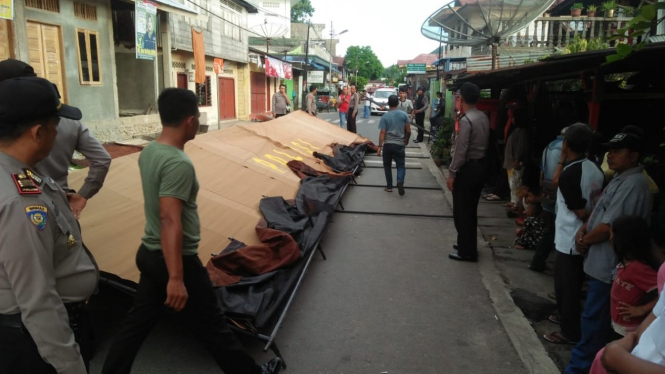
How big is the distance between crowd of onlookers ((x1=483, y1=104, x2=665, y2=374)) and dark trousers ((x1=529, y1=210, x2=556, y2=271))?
2.66ft

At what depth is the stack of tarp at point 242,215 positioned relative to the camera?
151 inches

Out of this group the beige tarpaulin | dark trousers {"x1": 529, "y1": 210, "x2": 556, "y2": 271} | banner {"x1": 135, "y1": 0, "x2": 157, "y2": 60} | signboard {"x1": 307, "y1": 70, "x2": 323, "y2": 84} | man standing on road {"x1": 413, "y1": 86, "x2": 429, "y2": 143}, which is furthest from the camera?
Result: signboard {"x1": 307, "y1": 70, "x2": 323, "y2": 84}

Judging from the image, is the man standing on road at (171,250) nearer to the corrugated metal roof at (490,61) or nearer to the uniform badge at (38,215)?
the uniform badge at (38,215)

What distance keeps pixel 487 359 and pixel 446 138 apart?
922 cm

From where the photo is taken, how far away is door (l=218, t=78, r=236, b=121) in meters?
25.0

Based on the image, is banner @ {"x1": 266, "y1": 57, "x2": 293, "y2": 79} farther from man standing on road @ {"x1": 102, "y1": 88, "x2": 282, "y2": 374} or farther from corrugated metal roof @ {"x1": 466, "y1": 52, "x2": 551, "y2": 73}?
man standing on road @ {"x1": 102, "y1": 88, "x2": 282, "y2": 374}

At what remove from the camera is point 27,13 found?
10031 mm

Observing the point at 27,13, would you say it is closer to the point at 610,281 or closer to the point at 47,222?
the point at 47,222

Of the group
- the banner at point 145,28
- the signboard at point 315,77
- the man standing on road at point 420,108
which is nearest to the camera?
the banner at point 145,28

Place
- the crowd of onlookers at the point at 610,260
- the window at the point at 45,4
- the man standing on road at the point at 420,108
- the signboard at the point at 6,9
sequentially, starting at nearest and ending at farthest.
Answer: the crowd of onlookers at the point at 610,260, the signboard at the point at 6,9, the window at the point at 45,4, the man standing on road at the point at 420,108

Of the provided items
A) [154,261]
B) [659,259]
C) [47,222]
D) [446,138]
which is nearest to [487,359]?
[659,259]

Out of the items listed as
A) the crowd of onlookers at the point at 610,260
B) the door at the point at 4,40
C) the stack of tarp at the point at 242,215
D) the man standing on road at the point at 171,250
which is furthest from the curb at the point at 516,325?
the door at the point at 4,40

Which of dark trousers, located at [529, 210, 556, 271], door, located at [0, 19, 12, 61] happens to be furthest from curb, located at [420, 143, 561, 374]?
door, located at [0, 19, 12, 61]

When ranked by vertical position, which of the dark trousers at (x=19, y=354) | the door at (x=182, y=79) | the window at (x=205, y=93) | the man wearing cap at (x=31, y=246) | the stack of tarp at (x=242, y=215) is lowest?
the stack of tarp at (x=242, y=215)
